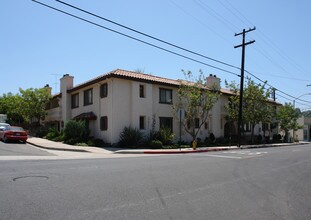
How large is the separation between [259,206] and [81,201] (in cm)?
382

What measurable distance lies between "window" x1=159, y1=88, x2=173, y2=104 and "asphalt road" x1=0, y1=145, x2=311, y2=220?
1831 cm

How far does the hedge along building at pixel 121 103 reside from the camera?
85.2 ft

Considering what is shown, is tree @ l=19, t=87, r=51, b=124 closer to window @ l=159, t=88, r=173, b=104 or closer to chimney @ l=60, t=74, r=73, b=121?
chimney @ l=60, t=74, r=73, b=121

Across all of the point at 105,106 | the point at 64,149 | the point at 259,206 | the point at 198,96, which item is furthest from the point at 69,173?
the point at 198,96

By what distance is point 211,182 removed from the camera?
9.64 meters

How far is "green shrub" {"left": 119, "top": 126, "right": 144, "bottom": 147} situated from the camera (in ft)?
82.9

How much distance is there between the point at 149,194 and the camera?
7691 mm

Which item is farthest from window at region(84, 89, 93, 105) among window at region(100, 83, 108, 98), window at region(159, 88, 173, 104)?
window at region(159, 88, 173, 104)

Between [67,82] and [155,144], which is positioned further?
[67,82]

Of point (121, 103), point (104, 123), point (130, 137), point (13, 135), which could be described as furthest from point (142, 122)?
point (13, 135)

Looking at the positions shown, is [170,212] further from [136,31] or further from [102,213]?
[136,31]

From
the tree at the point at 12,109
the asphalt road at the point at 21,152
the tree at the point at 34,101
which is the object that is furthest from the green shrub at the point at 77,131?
the tree at the point at 12,109

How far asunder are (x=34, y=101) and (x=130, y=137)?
18811 mm

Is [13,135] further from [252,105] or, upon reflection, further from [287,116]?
[287,116]
